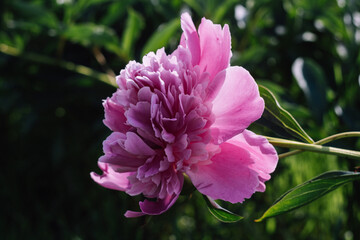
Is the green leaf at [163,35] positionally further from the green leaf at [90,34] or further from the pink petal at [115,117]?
the pink petal at [115,117]

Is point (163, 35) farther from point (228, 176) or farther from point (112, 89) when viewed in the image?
point (228, 176)

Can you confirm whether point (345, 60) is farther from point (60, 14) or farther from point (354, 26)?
point (60, 14)

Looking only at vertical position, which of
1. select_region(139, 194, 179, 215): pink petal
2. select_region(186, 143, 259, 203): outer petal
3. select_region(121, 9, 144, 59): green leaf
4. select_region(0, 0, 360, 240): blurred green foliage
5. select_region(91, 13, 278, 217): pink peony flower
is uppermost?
select_region(91, 13, 278, 217): pink peony flower

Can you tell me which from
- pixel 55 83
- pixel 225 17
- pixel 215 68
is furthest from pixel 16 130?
pixel 215 68

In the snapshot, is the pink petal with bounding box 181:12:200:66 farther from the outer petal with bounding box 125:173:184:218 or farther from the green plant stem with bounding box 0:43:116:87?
the green plant stem with bounding box 0:43:116:87

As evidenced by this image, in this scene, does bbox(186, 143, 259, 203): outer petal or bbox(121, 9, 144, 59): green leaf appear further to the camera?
bbox(121, 9, 144, 59): green leaf

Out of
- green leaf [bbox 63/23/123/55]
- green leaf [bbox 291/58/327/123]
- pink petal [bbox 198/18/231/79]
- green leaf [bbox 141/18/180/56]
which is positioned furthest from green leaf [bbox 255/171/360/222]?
green leaf [bbox 63/23/123/55]
